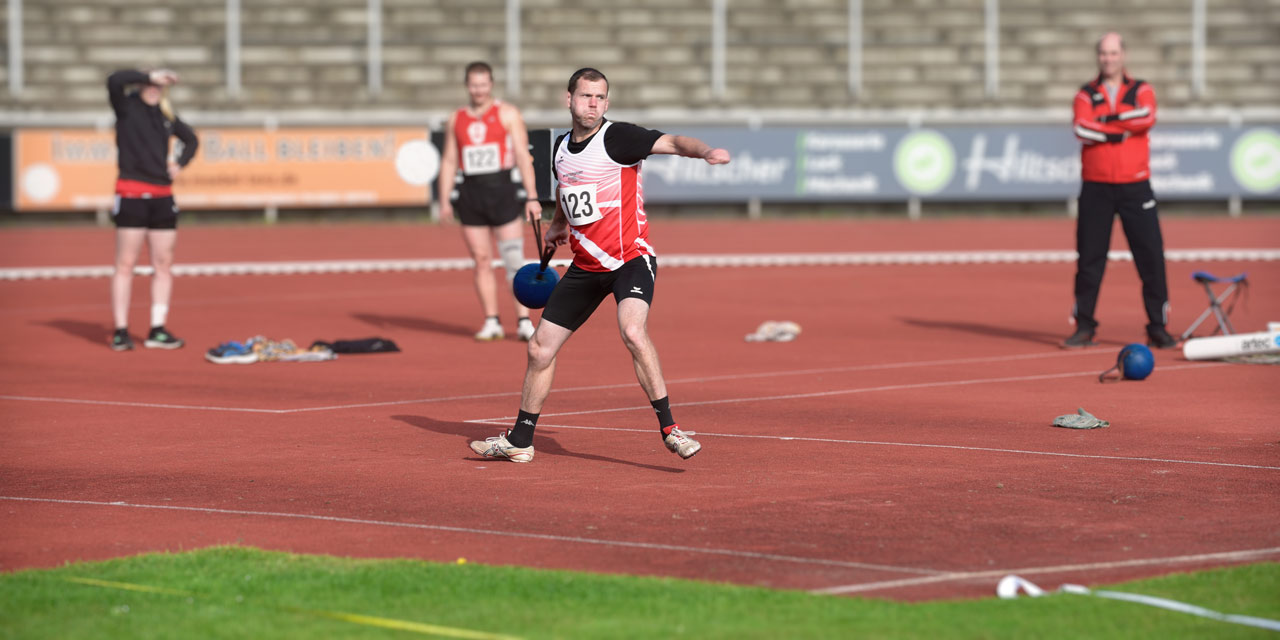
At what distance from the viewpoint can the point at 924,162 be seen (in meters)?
32.5

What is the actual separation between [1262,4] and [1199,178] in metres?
7.57

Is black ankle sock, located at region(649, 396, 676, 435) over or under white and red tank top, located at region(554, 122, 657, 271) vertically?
under

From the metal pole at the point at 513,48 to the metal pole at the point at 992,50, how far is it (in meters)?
9.89

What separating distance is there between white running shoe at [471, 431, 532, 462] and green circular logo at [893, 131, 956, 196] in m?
24.2

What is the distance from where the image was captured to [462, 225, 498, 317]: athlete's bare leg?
1499cm

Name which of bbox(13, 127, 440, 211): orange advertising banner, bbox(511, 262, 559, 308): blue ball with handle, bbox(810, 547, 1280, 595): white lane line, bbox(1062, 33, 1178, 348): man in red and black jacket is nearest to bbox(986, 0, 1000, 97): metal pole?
bbox(13, 127, 440, 211): orange advertising banner

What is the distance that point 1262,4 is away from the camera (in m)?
38.0

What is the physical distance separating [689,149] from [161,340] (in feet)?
26.1

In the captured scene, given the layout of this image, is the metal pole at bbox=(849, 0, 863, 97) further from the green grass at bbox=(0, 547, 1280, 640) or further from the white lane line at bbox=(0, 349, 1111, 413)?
the green grass at bbox=(0, 547, 1280, 640)

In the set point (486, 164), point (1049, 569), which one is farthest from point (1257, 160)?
point (1049, 569)

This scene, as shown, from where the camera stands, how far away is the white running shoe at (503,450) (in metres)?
9.03

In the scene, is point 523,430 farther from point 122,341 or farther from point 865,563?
point 122,341

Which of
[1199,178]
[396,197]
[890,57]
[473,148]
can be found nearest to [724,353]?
[473,148]

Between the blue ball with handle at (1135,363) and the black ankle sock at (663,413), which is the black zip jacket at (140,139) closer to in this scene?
the black ankle sock at (663,413)
